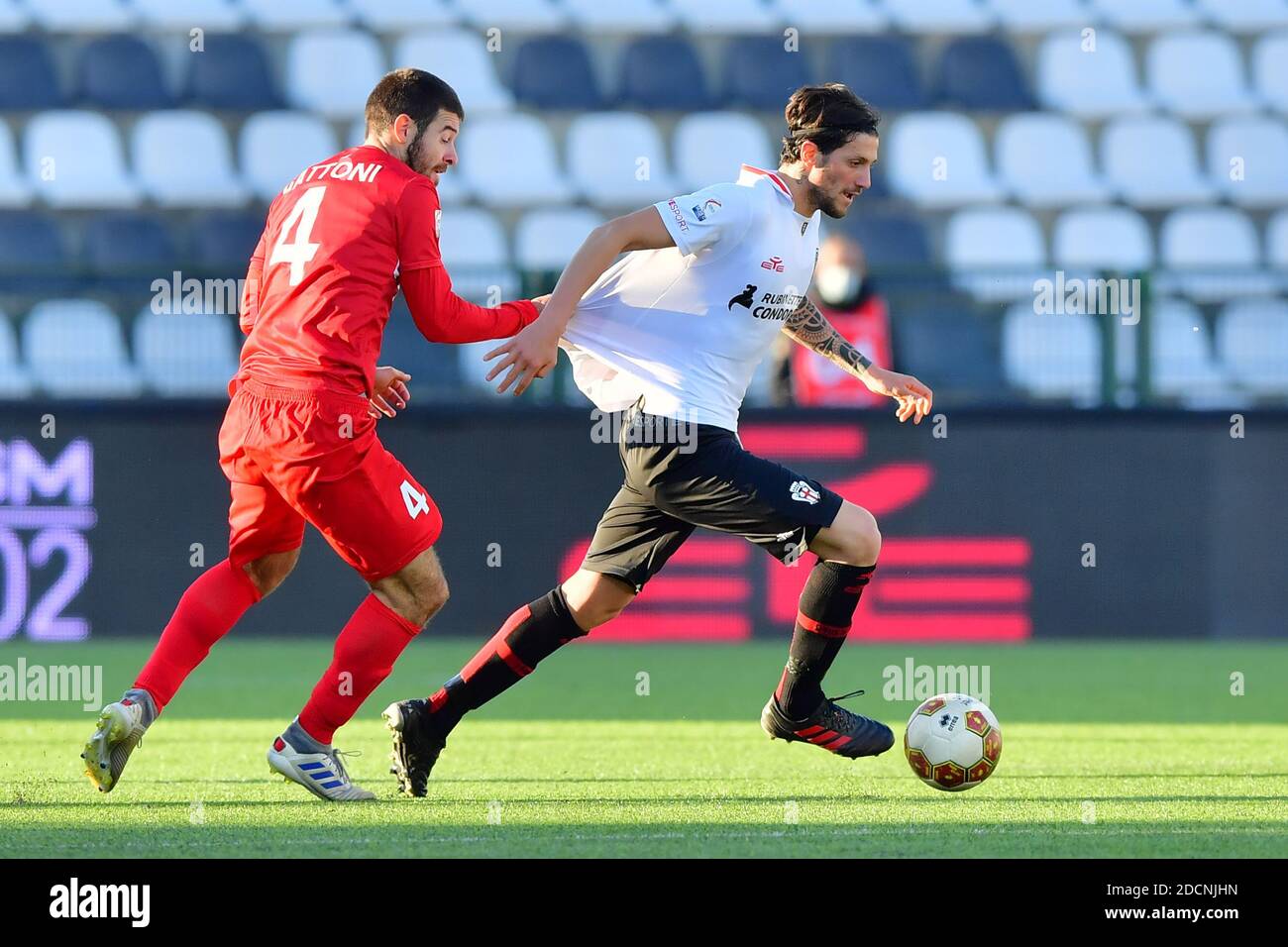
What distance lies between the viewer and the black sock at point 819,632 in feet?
18.9

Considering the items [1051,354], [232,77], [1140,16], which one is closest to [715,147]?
[232,77]

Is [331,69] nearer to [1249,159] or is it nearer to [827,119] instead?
[1249,159]

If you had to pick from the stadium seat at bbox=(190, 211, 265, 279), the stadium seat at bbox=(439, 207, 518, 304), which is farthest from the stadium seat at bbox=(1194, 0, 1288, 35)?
the stadium seat at bbox=(190, 211, 265, 279)

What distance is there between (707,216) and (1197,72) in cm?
1322

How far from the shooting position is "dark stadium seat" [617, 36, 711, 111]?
16.7 metres

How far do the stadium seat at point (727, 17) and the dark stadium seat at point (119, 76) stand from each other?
4.63 metres

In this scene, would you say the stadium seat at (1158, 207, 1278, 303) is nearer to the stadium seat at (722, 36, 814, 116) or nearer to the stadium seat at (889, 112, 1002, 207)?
the stadium seat at (889, 112, 1002, 207)

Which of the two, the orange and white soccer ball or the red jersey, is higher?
the red jersey

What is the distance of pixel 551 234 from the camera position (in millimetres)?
15281

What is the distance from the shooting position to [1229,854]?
4.37 metres

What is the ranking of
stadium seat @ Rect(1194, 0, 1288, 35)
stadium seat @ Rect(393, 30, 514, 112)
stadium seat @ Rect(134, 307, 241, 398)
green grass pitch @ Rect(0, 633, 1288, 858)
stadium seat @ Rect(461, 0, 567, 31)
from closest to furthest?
green grass pitch @ Rect(0, 633, 1288, 858)
stadium seat @ Rect(134, 307, 241, 398)
stadium seat @ Rect(393, 30, 514, 112)
stadium seat @ Rect(461, 0, 567, 31)
stadium seat @ Rect(1194, 0, 1288, 35)

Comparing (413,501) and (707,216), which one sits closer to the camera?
(413,501)

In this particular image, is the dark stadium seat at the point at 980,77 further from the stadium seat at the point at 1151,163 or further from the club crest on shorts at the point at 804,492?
the club crest on shorts at the point at 804,492

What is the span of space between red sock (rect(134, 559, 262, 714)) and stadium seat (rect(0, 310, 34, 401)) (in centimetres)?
669
